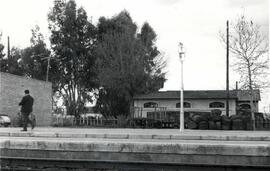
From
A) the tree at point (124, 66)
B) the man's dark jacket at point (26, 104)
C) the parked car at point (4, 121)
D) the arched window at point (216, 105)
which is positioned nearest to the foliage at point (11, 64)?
the tree at point (124, 66)

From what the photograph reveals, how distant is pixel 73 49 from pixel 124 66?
1045 cm

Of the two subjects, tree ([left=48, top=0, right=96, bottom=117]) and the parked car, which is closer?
the parked car

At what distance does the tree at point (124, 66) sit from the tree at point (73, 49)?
264 cm

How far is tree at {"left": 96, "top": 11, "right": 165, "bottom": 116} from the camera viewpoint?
44125mm

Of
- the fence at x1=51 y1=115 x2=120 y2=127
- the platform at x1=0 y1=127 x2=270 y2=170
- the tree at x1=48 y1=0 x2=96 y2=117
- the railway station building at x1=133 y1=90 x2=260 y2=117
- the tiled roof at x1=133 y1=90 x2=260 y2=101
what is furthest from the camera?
the tree at x1=48 y1=0 x2=96 y2=117

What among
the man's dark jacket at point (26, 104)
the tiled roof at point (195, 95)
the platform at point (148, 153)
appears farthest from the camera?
the tiled roof at point (195, 95)

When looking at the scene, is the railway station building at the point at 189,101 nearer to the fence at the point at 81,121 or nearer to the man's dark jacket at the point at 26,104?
the fence at the point at 81,121

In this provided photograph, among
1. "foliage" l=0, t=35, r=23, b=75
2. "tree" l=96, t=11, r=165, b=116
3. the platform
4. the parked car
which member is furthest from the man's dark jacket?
"foliage" l=0, t=35, r=23, b=75

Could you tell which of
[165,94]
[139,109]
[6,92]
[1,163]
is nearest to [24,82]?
[6,92]

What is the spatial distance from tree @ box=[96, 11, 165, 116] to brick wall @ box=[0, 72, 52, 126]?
680cm

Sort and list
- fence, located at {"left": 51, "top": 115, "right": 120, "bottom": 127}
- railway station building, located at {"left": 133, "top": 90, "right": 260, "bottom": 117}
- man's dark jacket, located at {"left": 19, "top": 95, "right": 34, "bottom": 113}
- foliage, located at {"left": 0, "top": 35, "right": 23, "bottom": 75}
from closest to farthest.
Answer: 1. man's dark jacket, located at {"left": 19, "top": 95, "right": 34, "bottom": 113}
2. fence, located at {"left": 51, "top": 115, "right": 120, "bottom": 127}
3. railway station building, located at {"left": 133, "top": 90, "right": 260, "bottom": 117}
4. foliage, located at {"left": 0, "top": 35, "right": 23, "bottom": 75}

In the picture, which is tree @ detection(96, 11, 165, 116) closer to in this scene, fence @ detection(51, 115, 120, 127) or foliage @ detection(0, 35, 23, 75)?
fence @ detection(51, 115, 120, 127)

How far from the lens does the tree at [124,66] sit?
145 feet

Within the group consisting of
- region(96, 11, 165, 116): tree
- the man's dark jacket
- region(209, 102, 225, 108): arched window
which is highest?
region(96, 11, 165, 116): tree
